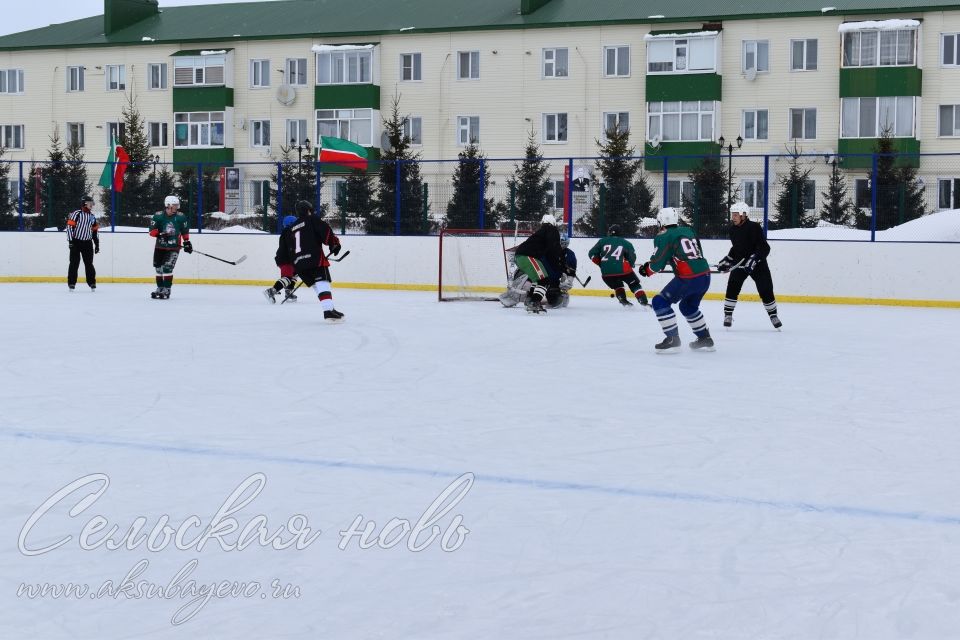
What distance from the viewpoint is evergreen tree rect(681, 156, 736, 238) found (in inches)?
722

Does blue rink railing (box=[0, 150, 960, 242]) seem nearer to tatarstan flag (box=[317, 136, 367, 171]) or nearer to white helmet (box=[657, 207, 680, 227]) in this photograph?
tatarstan flag (box=[317, 136, 367, 171])

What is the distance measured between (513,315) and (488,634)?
10858 millimetres

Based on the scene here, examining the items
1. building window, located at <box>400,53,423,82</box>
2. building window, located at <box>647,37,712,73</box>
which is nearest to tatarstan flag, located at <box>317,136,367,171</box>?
building window, located at <box>400,53,423,82</box>

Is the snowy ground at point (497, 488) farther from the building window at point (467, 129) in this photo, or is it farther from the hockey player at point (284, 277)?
the building window at point (467, 129)

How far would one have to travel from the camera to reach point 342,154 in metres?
29.1

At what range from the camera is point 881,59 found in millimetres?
34250

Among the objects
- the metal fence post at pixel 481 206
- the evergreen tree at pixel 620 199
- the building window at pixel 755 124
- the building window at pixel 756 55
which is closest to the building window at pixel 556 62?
the building window at pixel 756 55

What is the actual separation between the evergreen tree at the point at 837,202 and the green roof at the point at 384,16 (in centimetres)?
1716

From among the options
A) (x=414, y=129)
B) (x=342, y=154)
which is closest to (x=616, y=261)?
(x=342, y=154)

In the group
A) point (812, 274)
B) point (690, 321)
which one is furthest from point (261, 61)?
point (690, 321)

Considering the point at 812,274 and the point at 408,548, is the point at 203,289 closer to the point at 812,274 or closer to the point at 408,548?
the point at 812,274

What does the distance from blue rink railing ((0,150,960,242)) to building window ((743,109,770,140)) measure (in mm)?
15126

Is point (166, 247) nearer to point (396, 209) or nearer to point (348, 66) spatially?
point (396, 209)

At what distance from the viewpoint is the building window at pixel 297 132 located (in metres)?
40.3
